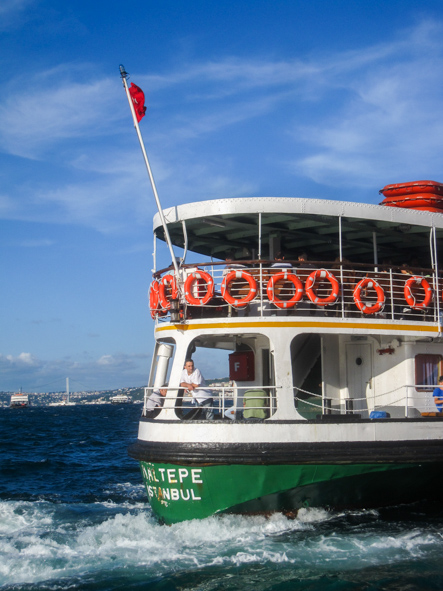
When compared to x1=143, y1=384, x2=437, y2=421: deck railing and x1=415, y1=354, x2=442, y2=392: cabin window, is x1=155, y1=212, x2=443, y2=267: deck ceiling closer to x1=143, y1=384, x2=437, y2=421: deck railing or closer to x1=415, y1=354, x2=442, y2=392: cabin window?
x1=415, y1=354, x2=442, y2=392: cabin window

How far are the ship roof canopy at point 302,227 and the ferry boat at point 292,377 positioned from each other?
0.04 m

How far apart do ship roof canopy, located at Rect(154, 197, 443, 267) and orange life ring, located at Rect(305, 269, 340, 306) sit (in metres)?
1.05

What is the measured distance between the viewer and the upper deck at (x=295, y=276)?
11430 mm

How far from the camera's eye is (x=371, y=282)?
11.9m

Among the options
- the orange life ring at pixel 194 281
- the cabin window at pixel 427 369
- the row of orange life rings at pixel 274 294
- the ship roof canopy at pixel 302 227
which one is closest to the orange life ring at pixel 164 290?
the row of orange life rings at pixel 274 294

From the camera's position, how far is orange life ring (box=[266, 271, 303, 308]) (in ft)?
36.7

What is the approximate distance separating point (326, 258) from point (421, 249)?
2364mm

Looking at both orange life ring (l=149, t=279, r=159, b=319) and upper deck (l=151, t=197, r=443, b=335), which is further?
orange life ring (l=149, t=279, r=159, b=319)

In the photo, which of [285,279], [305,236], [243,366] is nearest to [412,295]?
[285,279]

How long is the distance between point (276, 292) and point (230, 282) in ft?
2.70

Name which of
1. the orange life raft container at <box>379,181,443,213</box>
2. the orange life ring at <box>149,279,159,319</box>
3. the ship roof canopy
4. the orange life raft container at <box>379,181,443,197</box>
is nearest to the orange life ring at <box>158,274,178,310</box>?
the orange life ring at <box>149,279,159,319</box>

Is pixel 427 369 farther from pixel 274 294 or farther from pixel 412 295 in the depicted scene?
pixel 274 294

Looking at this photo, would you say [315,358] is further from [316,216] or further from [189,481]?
[189,481]

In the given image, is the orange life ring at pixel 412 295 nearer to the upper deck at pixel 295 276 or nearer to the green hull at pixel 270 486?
the upper deck at pixel 295 276
